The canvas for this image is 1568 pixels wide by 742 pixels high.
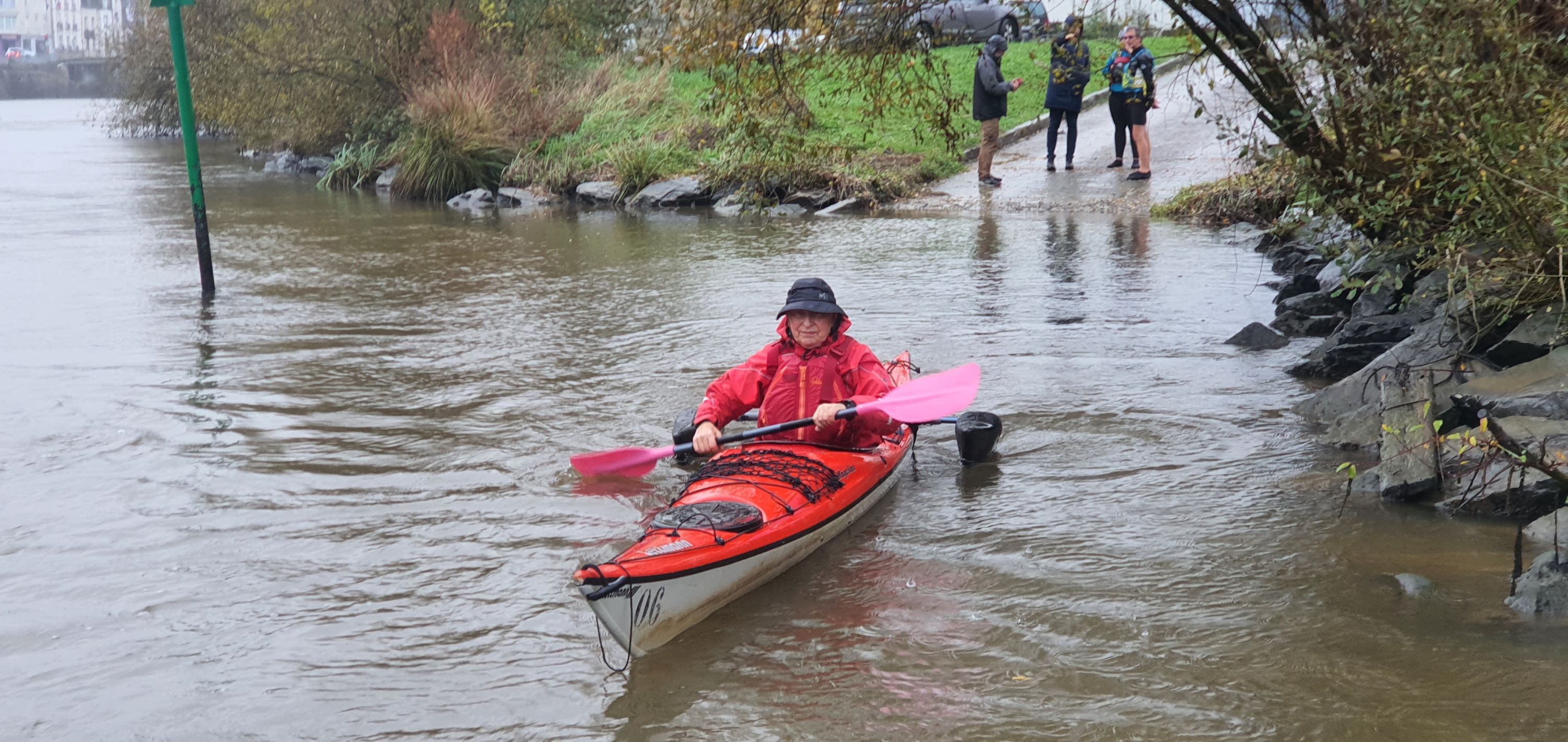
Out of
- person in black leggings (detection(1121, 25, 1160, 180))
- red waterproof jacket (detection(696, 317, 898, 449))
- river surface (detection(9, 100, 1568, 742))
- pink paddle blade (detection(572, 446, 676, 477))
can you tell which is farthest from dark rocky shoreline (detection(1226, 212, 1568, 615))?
person in black leggings (detection(1121, 25, 1160, 180))

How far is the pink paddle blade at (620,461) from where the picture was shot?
610 centimetres

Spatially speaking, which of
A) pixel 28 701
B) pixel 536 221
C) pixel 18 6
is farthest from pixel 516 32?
pixel 18 6

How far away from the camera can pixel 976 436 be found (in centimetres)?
658

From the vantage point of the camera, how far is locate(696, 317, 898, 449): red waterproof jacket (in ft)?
20.2

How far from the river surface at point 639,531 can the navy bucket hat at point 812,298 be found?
985 millimetres

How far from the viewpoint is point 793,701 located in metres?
4.14

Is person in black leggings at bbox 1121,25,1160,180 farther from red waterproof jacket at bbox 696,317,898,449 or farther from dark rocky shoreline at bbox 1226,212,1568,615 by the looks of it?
red waterproof jacket at bbox 696,317,898,449

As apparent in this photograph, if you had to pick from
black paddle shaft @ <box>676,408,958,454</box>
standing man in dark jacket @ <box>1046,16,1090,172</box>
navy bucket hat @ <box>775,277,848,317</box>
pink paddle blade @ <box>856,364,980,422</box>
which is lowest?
black paddle shaft @ <box>676,408,958,454</box>

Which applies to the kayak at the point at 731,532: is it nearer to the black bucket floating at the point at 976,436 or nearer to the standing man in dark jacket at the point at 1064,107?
the black bucket floating at the point at 976,436

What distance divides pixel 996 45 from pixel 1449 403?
9383 millimetres

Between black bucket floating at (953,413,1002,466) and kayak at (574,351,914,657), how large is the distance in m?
0.43

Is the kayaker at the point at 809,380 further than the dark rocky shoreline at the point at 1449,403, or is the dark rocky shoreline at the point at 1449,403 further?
the kayaker at the point at 809,380

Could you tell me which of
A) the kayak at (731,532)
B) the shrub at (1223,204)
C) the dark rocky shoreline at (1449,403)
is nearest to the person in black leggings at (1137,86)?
the shrub at (1223,204)

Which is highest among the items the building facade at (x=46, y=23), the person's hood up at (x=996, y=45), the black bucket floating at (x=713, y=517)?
the building facade at (x=46, y=23)
